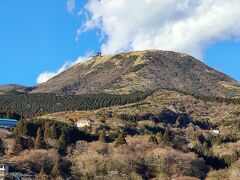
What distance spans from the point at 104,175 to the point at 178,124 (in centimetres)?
8665

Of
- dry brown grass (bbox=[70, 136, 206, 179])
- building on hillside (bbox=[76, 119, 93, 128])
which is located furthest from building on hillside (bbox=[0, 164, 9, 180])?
building on hillside (bbox=[76, 119, 93, 128])

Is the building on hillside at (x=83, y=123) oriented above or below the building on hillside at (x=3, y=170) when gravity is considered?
above

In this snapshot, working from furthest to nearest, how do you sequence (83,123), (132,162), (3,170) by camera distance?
1. (83,123)
2. (132,162)
3. (3,170)

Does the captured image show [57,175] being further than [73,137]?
No

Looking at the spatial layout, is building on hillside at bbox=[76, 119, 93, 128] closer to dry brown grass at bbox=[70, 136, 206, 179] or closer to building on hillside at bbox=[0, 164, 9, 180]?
dry brown grass at bbox=[70, 136, 206, 179]

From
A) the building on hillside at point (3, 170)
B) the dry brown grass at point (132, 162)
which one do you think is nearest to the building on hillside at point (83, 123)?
the dry brown grass at point (132, 162)

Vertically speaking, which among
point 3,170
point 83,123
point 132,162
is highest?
point 83,123

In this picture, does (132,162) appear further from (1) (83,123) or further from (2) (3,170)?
(1) (83,123)

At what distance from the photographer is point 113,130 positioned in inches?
6235

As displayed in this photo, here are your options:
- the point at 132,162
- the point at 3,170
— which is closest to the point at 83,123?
the point at 132,162

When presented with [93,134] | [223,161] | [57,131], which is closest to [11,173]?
[57,131]

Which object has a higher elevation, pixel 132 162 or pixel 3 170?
pixel 132 162

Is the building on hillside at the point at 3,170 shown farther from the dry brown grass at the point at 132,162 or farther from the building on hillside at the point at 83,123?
the building on hillside at the point at 83,123

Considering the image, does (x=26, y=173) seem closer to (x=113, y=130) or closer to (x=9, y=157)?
(x=9, y=157)
